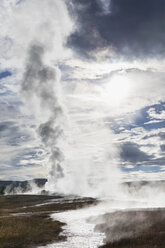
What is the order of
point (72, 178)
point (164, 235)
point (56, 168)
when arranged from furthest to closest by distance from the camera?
point (72, 178) < point (56, 168) < point (164, 235)

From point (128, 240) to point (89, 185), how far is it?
15559cm

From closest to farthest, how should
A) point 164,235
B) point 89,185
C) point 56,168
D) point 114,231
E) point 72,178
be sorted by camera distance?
point 164,235 → point 114,231 → point 56,168 → point 72,178 → point 89,185

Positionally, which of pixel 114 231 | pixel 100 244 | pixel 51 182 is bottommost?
pixel 100 244

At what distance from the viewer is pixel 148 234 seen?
24.9m

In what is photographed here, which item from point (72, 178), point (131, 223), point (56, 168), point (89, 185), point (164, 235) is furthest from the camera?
point (89, 185)

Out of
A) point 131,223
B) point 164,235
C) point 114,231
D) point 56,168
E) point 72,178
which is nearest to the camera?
point 164,235

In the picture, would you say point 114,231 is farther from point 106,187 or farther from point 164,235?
point 106,187

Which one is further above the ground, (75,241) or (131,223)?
(131,223)

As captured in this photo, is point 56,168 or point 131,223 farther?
point 56,168

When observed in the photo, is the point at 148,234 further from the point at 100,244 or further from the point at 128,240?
the point at 100,244

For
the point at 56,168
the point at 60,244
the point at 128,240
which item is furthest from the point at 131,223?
the point at 56,168

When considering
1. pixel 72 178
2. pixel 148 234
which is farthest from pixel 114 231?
pixel 72 178

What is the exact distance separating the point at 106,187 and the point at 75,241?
15718 centimetres

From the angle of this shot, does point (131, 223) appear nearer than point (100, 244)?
No
